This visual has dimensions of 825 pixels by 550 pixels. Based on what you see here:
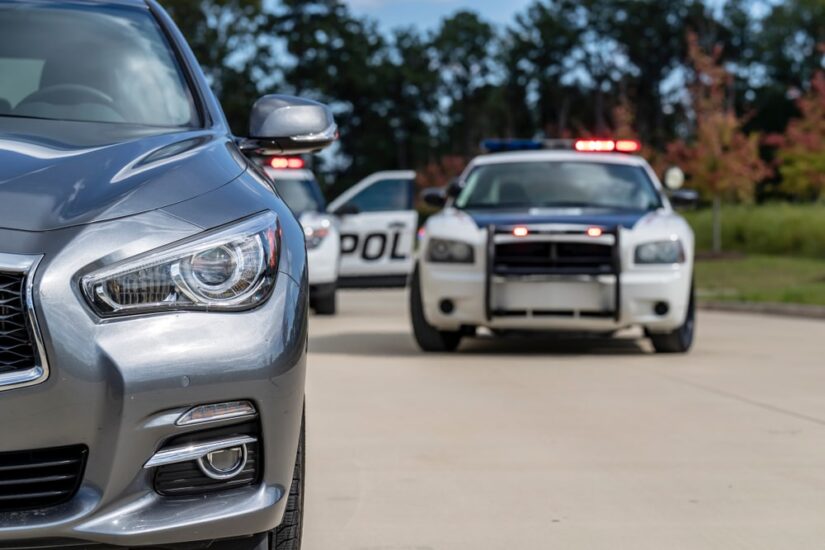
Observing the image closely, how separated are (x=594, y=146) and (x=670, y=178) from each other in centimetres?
496

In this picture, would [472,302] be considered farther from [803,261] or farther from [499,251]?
[803,261]

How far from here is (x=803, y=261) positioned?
30.8 metres

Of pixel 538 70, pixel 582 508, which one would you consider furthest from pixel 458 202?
pixel 538 70

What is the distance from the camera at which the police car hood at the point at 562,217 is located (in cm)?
1065

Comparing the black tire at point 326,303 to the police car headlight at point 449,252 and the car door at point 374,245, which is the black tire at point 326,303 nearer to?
the car door at point 374,245

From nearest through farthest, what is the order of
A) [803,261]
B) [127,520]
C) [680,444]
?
1. [127,520]
2. [680,444]
3. [803,261]

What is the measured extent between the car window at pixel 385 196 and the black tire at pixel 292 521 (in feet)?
51.3

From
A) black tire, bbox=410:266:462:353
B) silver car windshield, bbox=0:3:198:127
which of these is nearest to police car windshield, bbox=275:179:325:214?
black tire, bbox=410:266:462:353

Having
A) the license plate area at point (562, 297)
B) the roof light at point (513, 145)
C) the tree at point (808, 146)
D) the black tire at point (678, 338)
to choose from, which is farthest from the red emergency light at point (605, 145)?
the tree at point (808, 146)

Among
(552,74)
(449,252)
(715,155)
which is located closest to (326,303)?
(449,252)

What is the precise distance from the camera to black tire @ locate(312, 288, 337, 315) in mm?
16875

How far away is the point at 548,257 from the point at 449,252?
2.35 feet

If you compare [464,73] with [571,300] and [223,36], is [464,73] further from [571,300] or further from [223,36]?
[571,300]

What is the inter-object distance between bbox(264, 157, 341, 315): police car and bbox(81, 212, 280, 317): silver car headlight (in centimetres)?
1251
